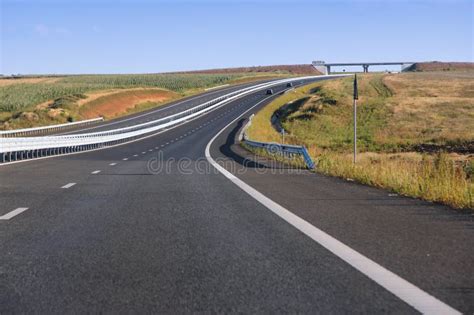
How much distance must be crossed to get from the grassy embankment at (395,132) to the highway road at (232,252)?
1.39m

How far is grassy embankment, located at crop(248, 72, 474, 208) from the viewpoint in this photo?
16.1 metres

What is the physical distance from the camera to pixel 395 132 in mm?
54781

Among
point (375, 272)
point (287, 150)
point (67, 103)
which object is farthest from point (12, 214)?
point (67, 103)

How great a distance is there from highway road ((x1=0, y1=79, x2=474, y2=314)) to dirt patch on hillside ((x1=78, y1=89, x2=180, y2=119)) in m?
74.7

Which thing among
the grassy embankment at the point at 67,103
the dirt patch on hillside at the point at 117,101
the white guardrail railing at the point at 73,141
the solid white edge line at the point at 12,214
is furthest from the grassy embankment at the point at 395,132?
the grassy embankment at the point at 67,103

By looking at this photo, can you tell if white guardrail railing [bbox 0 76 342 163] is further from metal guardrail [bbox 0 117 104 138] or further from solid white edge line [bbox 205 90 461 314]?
solid white edge line [bbox 205 90 461 314]

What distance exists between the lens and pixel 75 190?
1525 centimetres

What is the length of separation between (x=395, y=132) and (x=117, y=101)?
5382cm

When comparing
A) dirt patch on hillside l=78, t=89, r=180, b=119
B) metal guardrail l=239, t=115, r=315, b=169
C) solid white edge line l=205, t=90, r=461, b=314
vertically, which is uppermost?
solid white edge line l=205, t=90, r=461, b=314

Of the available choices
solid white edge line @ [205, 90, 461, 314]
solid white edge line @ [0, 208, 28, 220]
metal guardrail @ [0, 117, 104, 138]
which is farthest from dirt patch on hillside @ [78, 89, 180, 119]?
solid white edge line @ [205, 90, 461, 314]

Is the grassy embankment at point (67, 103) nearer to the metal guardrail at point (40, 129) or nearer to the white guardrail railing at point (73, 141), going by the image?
Result: the metal guardrail at point (40, 129)

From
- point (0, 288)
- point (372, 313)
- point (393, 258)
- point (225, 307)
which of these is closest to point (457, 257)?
point (393, 258)

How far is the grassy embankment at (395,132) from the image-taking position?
1611 cm

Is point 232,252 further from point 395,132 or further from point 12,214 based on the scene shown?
point 395,132
